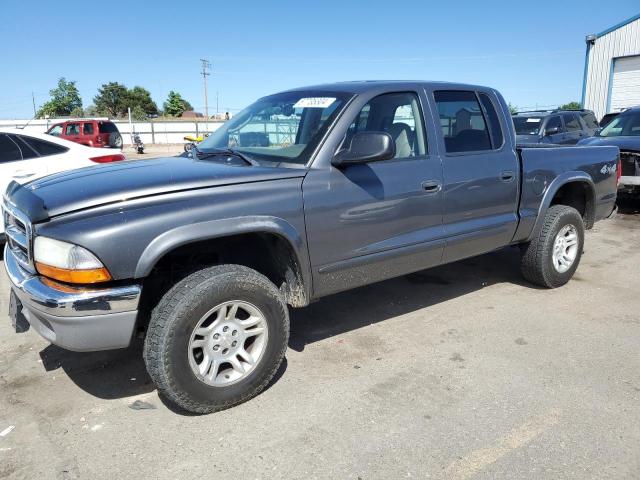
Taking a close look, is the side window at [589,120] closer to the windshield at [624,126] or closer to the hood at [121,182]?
the windshield at [624,126]

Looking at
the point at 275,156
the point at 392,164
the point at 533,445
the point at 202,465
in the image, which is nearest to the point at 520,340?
the point at 533,445

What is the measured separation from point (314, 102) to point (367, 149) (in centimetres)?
71

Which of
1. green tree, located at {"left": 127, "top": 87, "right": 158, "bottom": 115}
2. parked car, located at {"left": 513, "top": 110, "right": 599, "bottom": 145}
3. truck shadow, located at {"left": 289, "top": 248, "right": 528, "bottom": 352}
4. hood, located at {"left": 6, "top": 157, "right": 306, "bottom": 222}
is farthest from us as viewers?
green tree, located at {"left": 127, "top": 87, "right": 158, "bottom": 115}

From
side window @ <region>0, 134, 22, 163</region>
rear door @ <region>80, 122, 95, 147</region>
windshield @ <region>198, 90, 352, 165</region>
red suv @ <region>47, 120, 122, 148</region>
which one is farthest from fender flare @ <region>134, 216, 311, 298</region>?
rear door @ <region>80, 122, 95, 147</region>

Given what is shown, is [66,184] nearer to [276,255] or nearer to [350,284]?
[276,255]

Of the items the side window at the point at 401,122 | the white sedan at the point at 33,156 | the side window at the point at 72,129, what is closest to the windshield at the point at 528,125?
the side window at the point at 401,122

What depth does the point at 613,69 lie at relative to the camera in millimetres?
21328

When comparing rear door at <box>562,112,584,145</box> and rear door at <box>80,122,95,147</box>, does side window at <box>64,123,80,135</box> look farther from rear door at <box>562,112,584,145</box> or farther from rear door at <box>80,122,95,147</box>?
rear door at <box>562,112,584,145</box>

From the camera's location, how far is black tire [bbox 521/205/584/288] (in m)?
4.74

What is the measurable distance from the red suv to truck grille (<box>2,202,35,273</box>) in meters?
19.7

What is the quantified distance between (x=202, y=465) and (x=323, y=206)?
157 cm

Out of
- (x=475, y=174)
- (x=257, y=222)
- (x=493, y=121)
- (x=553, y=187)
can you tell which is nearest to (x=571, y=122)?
(x=553, y=187)

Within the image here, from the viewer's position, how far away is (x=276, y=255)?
3207mm

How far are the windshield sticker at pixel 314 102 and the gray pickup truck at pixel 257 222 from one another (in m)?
0.01
